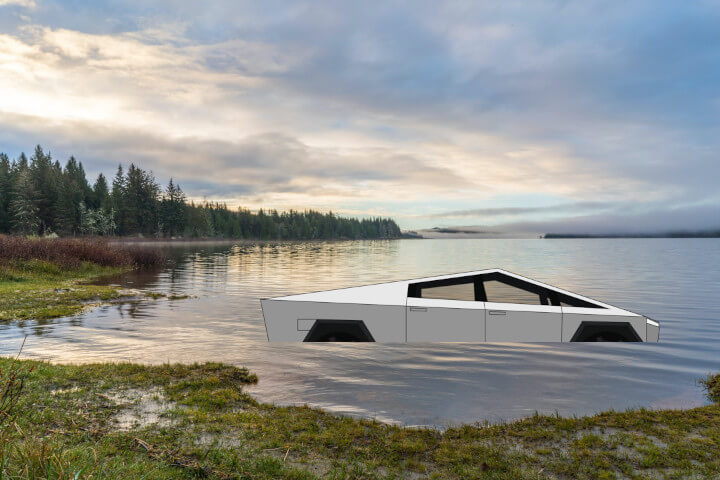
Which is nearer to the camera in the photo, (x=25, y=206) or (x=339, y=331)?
(x=339, y=331)

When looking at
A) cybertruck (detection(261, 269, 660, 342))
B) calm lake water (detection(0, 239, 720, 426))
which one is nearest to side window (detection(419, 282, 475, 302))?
cybertruck (detection(261, 269, 660, 342))

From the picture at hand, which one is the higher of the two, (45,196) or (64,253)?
(45,196)

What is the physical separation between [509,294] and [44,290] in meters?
19.0

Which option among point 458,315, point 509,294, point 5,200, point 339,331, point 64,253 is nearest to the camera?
point 339,331

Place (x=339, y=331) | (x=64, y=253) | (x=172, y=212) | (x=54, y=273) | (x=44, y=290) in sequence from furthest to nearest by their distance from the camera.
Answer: (x=172, y=212) → (x=64, y=253) → (x=54, y=273) → (x=44, y=290) → (x=339, y=331)

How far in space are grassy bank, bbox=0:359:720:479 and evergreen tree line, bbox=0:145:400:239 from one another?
226 feet

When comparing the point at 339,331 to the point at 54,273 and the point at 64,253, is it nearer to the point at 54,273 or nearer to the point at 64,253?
the point at 54,273

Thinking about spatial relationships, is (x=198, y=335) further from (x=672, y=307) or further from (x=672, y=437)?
(x=672, y=307)

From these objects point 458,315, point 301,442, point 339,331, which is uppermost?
point 458,315

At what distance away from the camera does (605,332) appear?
28.2 ft

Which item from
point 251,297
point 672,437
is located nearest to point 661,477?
point 672,437

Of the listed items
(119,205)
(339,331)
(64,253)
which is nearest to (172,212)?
(119,205)

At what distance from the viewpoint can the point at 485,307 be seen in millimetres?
8648

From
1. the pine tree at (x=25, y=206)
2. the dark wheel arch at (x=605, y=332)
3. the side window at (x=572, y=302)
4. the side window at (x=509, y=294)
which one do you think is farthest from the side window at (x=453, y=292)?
the pine tree at (x=25, y=206)
